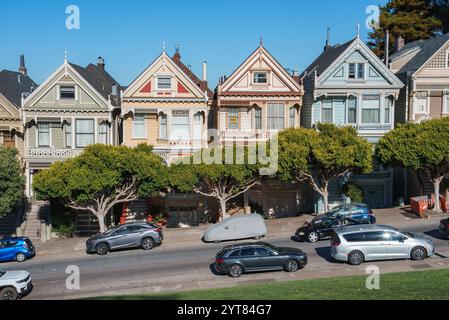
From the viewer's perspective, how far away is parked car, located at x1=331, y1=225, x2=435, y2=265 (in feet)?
79.7

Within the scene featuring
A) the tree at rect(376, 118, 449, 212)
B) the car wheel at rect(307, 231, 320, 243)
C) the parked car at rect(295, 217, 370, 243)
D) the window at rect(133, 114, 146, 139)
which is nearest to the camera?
the parked car at rect(295, 217, 370, 243)

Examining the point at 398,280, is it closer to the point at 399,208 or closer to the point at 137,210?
the point at 399,208

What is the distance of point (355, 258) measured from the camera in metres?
24.3

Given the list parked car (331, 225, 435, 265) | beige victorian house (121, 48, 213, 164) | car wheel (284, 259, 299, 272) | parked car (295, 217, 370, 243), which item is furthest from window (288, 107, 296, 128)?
car wheel (284, 259, 299, 272)

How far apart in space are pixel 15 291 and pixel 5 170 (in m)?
14.9

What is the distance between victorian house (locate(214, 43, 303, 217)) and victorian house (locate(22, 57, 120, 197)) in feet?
27.9

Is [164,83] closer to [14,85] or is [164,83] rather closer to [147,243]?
[147,243]

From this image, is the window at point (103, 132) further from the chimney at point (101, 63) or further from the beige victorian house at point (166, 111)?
the chimney at point (101, 63)

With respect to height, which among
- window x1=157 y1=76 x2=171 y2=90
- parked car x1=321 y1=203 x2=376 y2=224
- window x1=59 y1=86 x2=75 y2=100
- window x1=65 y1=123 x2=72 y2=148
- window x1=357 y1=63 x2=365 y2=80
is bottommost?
parked car x1=321 y1=203 x2=376 y2=224

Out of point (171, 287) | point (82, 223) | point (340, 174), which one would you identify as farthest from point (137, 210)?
point (171, 287)

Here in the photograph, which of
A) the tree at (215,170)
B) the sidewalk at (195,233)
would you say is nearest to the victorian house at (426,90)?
the sidewalk at (195,233)

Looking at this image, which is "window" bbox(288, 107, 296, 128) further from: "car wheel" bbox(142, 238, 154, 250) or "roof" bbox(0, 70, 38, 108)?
"roof" bbox(0, 70, 38, 108)

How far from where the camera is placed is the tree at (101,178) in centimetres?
3356

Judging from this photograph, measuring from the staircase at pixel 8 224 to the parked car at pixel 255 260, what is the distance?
20.9 metres
